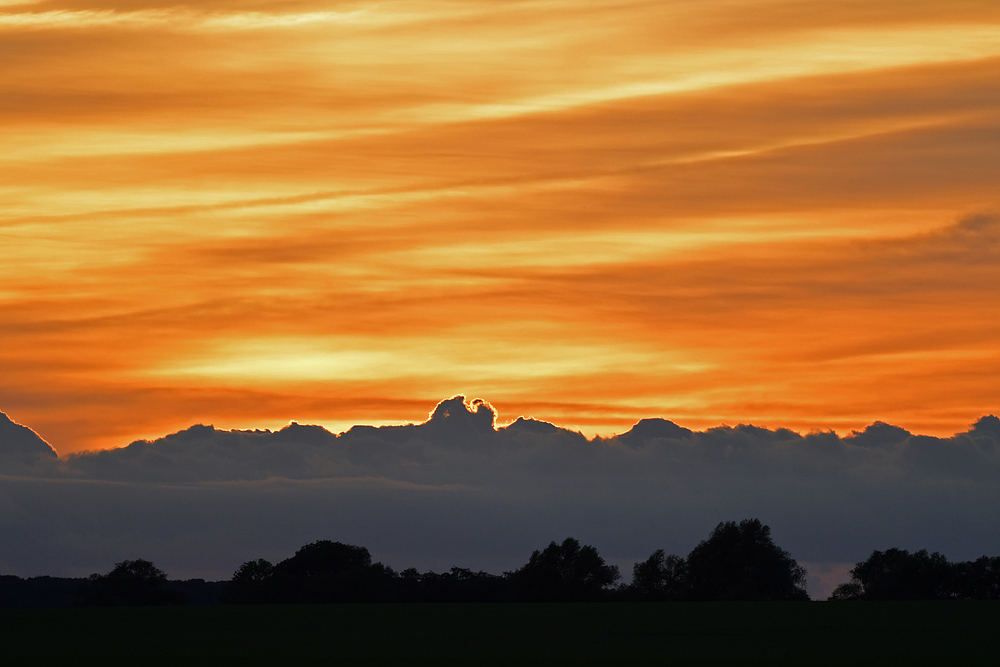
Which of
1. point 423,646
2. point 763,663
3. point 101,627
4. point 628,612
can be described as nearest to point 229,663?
point 423,646

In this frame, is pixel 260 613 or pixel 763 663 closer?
pixel 763 663

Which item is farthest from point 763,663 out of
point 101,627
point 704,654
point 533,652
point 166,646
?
point 101,627

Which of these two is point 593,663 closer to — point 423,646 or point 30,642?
point 423,646

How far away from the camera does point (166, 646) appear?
9400 cm

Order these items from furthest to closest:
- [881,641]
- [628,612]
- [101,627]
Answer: [628,612] < [101,627] < [881,641]

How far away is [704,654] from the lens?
82.6 metres

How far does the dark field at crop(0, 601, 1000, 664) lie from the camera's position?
82.6 metres

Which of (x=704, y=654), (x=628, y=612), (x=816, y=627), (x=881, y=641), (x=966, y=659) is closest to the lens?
(x=966, y=659)

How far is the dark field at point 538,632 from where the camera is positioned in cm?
8262

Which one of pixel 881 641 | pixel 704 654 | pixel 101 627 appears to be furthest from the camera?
pixel 101 627

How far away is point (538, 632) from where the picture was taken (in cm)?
10162

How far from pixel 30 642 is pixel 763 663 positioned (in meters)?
51.4

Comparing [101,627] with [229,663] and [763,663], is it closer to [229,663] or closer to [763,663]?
[229,663]

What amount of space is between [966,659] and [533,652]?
84.1ft
